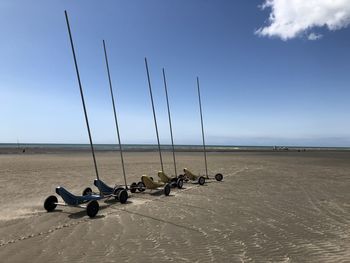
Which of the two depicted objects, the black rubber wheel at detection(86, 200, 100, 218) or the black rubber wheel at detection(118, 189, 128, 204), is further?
the black rubber wheel at detection(118, 189, 128, 204)

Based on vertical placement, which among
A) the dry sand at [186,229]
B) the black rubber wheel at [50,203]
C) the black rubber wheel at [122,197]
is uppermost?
the black rubber wheel at [50,203]

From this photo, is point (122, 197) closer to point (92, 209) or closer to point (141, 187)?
point (92, 209)

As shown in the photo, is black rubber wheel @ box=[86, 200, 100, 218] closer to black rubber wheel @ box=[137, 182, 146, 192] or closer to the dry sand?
the dry sand

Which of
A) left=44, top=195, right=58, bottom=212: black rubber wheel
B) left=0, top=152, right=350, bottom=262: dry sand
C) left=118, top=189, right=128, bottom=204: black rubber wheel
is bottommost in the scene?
left=0, top=152, right=350, bottom=262: dry sand

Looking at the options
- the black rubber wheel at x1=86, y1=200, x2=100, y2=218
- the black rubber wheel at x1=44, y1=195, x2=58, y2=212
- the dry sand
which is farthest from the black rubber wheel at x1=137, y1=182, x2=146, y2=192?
the black rubber wheel at x1=86, y1=200, x2=100, y2=218

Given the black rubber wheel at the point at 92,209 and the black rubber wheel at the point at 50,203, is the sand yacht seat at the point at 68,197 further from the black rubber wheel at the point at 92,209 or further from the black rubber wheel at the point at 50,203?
the black rubber wheel at the point at 92,209

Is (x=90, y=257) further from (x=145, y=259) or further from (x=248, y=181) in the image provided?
(x=248, y=181)

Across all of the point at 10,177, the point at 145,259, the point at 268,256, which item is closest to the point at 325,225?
the point at 268,256

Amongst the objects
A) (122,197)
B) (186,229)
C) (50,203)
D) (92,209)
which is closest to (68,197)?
(50,203)

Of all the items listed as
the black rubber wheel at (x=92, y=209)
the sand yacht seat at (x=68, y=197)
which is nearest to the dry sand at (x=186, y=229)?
the black rubber wheel at (x=92, y=209)

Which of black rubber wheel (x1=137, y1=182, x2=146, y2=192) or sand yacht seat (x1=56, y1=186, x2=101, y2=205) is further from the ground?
sand yacht seat (x1=56, y1=186, x2=101, y2=205)

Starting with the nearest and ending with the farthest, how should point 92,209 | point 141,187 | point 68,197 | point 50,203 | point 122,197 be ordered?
point 92,209 → point 68,197 → point 50,203 → point 122,197 → point 141,187

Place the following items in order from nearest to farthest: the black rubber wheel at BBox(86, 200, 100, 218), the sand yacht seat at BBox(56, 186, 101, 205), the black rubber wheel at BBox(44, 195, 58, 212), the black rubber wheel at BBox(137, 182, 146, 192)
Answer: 1. the black rubber wheel at BBox(86, 200, 100, 218)
2. the sand yacht seat at BBox(56, 186, 101, 205)
3. the black rubber wheel at BBox(44, 195, 58, 212)
4. the black rubber wheel at BBox(137, 182, 146, 192)

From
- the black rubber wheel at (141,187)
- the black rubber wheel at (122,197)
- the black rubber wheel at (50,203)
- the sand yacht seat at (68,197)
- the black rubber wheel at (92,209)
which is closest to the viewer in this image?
the black rubber wheel at (92,209)
